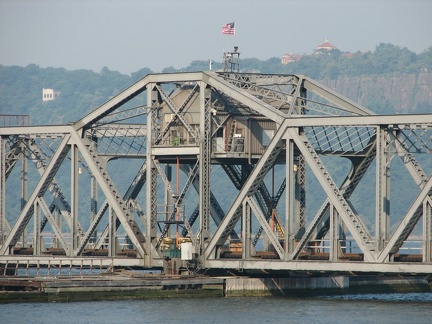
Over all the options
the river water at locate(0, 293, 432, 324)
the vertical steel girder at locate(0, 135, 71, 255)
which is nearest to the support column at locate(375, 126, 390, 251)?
the river water at locate(0, 293, 432, 324)

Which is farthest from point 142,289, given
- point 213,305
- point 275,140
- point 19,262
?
point 19,262

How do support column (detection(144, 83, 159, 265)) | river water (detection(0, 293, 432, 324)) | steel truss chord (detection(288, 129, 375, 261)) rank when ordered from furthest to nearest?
1. support column (detection(144, 83, 159, 265))
2. steel truss chord (detection(288, 129, 375, 261))
3. river water (detection(0, 293, 432, 324))

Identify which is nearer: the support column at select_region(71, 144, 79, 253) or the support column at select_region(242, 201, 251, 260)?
the support column at select_region(242, 201, 251, 260)

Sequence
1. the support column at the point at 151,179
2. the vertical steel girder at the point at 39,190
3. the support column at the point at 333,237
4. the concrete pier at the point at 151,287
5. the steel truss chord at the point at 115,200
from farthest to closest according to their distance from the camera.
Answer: the vertical steel girder at the point at 39,190, the steel truss chord at the point at 115,200, the support column at the point at 151,179, the support column at the point at 333,237, the concrete pier at the point at 151,287

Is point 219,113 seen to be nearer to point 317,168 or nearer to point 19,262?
point 317,168

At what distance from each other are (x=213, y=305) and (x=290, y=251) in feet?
20.0

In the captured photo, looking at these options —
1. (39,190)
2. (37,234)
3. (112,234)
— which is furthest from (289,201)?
(37,234)

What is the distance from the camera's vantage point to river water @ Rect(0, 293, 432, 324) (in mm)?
73500

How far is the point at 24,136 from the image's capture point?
10100cm

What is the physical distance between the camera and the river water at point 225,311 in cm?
7350

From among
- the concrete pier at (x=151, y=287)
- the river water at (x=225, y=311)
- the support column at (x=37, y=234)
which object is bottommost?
the river water at (x=225, y=311)

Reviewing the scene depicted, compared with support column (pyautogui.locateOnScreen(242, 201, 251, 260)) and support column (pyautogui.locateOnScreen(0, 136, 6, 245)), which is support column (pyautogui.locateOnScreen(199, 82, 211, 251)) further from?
support column (pyautogui.locateOnScreen(0, 136, 6, 245))

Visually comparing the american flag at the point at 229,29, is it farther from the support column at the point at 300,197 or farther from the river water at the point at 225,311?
the river water at the point at 225,311

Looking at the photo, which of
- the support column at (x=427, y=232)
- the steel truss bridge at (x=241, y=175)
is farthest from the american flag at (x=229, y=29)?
the support column at (x=427, y=232)
